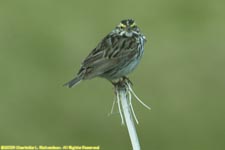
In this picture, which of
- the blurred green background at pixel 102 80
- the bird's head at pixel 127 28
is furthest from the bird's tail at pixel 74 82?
the blurred green background at pixel 102 80

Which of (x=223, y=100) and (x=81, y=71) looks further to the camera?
(x=223, y=100)

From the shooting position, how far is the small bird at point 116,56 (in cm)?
1121

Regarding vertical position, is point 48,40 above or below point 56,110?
above

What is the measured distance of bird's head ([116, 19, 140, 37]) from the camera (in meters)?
11.7

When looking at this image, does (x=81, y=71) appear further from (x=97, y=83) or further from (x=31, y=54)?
(x=31, y=54)

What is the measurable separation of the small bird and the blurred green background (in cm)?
235

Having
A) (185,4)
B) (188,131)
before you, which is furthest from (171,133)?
(185,4)

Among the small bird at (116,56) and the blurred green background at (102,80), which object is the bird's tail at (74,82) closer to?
A: the small bird at (116,56)

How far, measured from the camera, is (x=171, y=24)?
20.8 metres

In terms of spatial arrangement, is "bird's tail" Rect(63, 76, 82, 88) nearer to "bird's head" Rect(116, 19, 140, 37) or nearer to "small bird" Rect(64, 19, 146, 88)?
"small bird" Rect(64, 19, 146, 88)

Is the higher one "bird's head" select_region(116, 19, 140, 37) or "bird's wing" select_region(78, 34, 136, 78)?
"bird's head" select_region(116, 19, 140, 37)

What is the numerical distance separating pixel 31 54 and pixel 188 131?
446 centimetres

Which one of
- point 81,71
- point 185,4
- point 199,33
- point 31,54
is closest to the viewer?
point 81,71

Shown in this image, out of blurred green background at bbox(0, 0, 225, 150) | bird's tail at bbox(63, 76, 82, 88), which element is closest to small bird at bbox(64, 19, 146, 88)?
bird's tail at bbox(63, 76, 82, 88)
